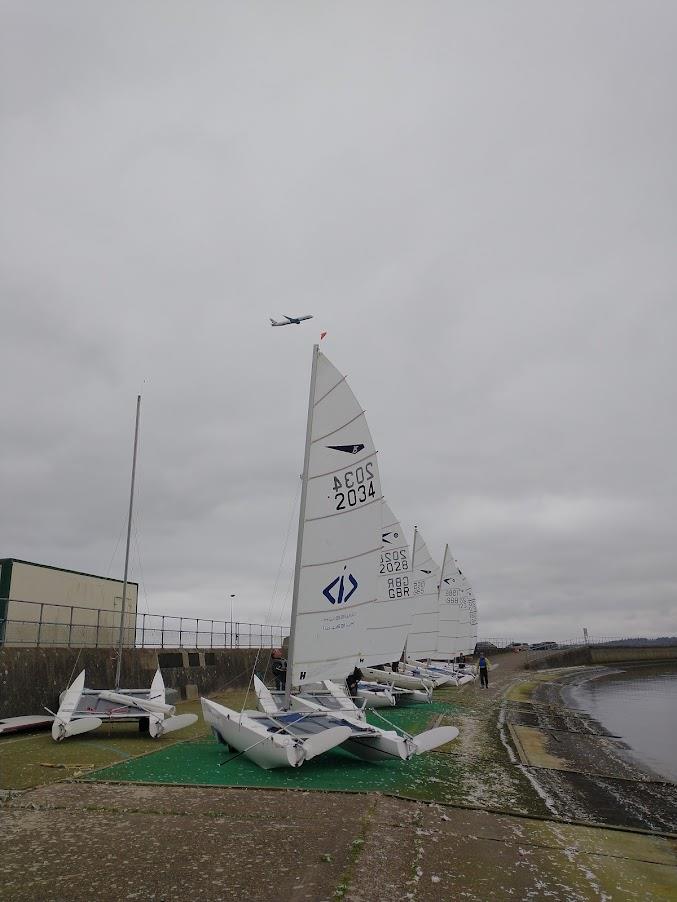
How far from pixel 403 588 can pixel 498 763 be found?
27.9ft

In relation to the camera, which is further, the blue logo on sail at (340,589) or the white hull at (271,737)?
the blue logo on sail at (340,589)

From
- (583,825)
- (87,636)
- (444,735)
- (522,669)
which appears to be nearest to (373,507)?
(444,735)

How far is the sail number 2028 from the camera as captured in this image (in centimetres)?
1273

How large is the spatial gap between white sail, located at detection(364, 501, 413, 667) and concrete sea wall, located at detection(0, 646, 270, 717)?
853 centimetres

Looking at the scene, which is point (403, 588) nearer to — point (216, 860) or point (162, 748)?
point (162, 748)

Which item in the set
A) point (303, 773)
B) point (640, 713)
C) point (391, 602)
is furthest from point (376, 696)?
point (640, 713)

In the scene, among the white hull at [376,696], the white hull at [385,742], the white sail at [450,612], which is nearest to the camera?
the white hull at [385,742]

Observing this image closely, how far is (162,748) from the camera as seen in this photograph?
1255 centimetres

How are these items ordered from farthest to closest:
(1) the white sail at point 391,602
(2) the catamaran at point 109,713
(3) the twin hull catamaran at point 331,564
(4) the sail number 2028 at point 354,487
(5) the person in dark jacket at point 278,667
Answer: (5) the person in dark jacket at point 278,667, (1) the white sail at point 391,602, (2) the catamaran at point 109,713, (4) the sail number 2028 at point 354,487, (3) the twin hull catamaran at point 331,564

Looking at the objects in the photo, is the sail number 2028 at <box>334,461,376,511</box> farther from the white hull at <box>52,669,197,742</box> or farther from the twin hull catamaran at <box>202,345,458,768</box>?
the white hull at <box>52,669,197,742</box>

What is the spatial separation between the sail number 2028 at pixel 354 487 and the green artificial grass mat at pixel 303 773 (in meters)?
4.71

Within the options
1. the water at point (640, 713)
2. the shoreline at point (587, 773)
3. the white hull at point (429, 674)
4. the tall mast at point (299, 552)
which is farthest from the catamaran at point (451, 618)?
the tall mast at point (299, 552)

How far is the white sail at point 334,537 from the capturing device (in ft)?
40.2

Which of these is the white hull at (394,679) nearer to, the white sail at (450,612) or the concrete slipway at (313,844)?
the white sail at (450,612)
